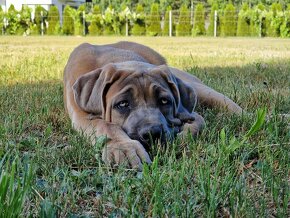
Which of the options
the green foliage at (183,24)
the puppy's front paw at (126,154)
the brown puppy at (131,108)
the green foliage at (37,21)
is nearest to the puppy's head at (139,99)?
the brown puppy at (131,108)

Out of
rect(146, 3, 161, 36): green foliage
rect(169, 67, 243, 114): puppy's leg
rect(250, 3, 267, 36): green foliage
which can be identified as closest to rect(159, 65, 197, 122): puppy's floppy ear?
rect(169, 67, 243, 114): puppy's leg

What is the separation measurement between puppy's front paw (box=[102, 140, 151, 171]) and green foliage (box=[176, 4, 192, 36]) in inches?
1183

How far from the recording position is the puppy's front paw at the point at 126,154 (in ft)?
8.80

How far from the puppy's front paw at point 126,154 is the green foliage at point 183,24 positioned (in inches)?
1183

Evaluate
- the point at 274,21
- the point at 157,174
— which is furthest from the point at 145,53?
the point at 274,21

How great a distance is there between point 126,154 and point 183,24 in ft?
Result: 99.7

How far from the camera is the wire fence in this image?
32062 mm

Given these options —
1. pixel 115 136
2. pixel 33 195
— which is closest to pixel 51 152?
pixel 115 136

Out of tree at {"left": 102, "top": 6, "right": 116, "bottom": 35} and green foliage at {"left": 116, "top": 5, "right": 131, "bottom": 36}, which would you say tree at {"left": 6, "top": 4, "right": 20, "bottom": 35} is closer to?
tree at {"left": 102, "top": 6, "right": 116, "bottom": 35}

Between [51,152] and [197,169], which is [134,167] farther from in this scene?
[51,152]

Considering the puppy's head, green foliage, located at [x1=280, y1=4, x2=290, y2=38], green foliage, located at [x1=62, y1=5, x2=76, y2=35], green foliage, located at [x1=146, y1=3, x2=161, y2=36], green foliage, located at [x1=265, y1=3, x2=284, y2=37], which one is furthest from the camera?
green foliage, located at [x1=62, y1=5, x2=76, y2=35]

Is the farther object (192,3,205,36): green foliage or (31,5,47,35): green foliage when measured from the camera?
(31,5,47,35): green foliage

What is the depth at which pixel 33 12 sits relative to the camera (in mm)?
34844

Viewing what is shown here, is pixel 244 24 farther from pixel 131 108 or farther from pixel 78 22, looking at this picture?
pixel 131 108
